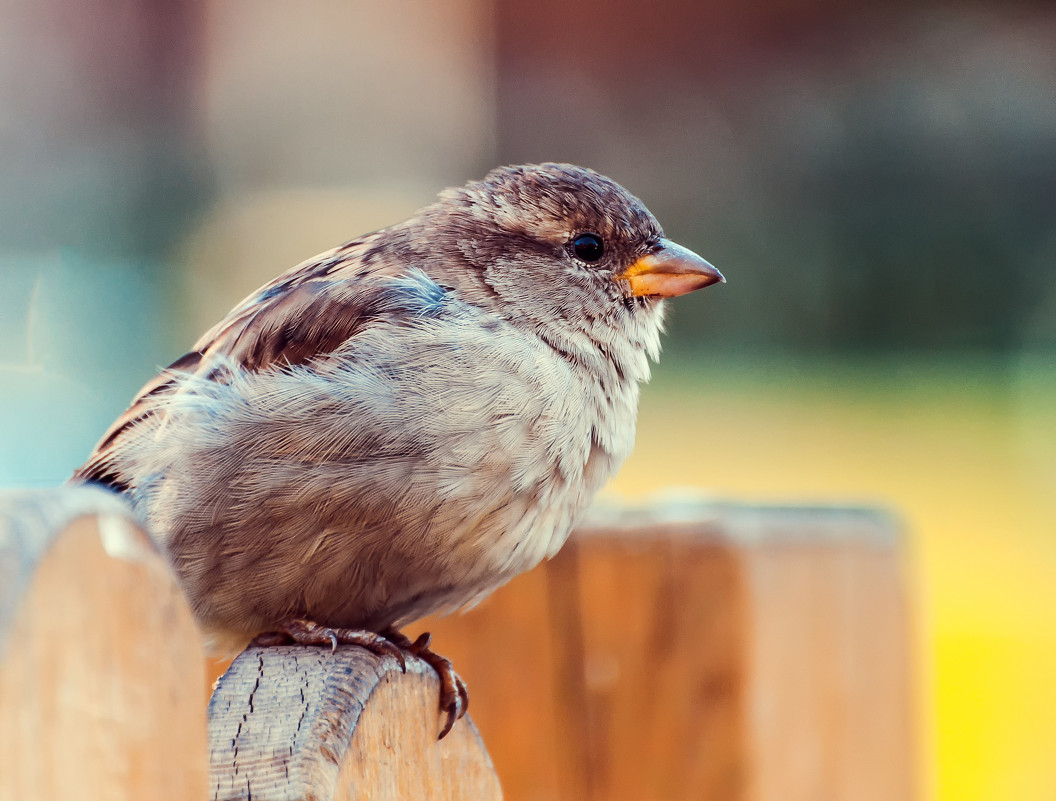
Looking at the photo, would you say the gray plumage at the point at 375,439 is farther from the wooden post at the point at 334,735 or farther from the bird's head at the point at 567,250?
the wooden post at the point at 334,735

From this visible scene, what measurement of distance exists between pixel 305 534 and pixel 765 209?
13.2 feet

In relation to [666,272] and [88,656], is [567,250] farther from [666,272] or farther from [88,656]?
[88,656]

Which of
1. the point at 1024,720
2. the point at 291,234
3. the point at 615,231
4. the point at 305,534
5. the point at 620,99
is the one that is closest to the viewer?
the point at 305,534

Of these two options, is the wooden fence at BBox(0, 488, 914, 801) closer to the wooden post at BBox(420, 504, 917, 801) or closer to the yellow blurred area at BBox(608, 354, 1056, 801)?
the wooden post at BBox(420, 504, 917, 801)

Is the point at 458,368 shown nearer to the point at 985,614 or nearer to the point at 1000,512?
the point at 985,614

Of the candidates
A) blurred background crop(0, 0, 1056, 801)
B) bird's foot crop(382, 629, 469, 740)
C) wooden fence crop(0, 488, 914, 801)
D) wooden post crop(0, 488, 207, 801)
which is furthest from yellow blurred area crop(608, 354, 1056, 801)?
wooden post crop(0, 488, 207, 801)

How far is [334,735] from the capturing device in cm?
82

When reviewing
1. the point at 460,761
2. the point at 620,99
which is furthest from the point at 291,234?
the point at 460,761

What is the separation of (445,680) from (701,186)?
4059 mm

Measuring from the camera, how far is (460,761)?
96cm

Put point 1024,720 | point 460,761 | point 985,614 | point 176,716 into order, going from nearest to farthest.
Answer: point 176,716
point 460,761
point 1024,720
point 985,614

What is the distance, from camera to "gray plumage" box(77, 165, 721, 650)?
4.56 ft

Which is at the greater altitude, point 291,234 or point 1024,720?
point 291,234

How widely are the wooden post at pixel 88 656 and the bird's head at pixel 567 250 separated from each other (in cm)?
116
